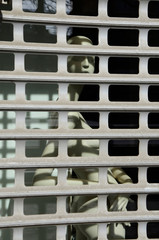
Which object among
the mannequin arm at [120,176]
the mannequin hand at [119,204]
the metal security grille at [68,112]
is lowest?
the mannequin hand at [119,204]

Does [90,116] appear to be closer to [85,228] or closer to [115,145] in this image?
[115,145]

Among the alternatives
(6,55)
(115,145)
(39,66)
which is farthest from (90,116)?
(6,55)

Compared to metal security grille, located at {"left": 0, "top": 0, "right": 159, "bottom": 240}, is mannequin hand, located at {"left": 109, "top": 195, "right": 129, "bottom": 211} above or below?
below

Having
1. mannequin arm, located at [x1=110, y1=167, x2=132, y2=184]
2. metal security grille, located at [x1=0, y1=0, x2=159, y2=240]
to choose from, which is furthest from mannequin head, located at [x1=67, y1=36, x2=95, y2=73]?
mannequin arm, located at [x1=110, y1=167, x2=132, y2=184]

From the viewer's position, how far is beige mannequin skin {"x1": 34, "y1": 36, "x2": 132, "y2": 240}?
1788 millimetres

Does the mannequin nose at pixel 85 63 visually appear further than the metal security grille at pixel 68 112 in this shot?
Yes

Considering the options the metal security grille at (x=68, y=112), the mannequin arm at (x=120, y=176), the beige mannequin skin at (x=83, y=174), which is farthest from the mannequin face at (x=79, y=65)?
the mannequin arm at (x=120, y=176)

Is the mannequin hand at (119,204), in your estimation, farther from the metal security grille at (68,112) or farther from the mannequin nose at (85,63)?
the mannequin nose at (85,63)

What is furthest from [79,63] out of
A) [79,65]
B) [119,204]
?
[119,204]

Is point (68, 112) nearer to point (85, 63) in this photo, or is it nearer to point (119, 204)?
point (85, 63)

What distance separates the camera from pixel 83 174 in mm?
1871

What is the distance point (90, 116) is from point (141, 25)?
1.58ft

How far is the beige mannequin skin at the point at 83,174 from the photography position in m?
1.79

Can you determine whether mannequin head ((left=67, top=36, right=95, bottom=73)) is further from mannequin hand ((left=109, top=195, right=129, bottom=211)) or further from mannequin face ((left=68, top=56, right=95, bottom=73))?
mannequin hand ((left=109, top=195, right=129, bottom=211))
